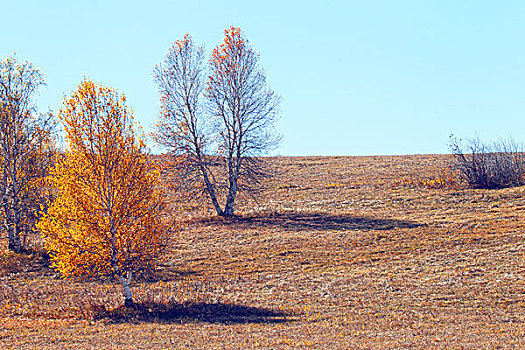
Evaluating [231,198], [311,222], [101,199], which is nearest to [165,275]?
[101,199]

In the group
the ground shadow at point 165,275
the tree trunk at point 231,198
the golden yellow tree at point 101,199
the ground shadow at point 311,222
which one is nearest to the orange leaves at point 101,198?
the golden yellow tree at point 101,199

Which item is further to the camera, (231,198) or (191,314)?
(231,198)

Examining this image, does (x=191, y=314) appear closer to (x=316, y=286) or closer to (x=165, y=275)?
(x=316, y=286)

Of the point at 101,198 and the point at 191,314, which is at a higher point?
the point at 101,198

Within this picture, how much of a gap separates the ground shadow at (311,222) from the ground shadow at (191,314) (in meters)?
17.5

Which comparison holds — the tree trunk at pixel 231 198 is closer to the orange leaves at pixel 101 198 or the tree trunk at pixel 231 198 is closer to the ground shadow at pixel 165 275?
A: the ground shadow at pixel 165 275

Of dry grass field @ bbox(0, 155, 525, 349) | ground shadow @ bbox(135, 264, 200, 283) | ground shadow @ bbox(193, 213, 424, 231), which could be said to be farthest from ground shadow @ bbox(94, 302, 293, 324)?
ground shadow @ bbox(193, 213, 424, 231)

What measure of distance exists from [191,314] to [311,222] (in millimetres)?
20800

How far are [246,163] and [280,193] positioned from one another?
9175 mm

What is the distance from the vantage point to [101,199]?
21.7 metres

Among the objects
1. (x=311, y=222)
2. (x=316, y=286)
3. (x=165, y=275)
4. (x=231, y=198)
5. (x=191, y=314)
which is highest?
(x=231, y=198)

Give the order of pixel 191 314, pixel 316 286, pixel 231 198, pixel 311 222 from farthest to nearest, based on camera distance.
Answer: pixel 231 198 → pixel 311 222 → pixel 316 286 → pixel 191 314

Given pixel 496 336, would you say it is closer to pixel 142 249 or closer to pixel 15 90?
pixel 142 249

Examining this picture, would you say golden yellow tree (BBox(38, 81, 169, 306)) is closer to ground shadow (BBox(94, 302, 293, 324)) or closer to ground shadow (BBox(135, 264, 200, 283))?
ground shadow (BBox(94, 302, 293, 324))
